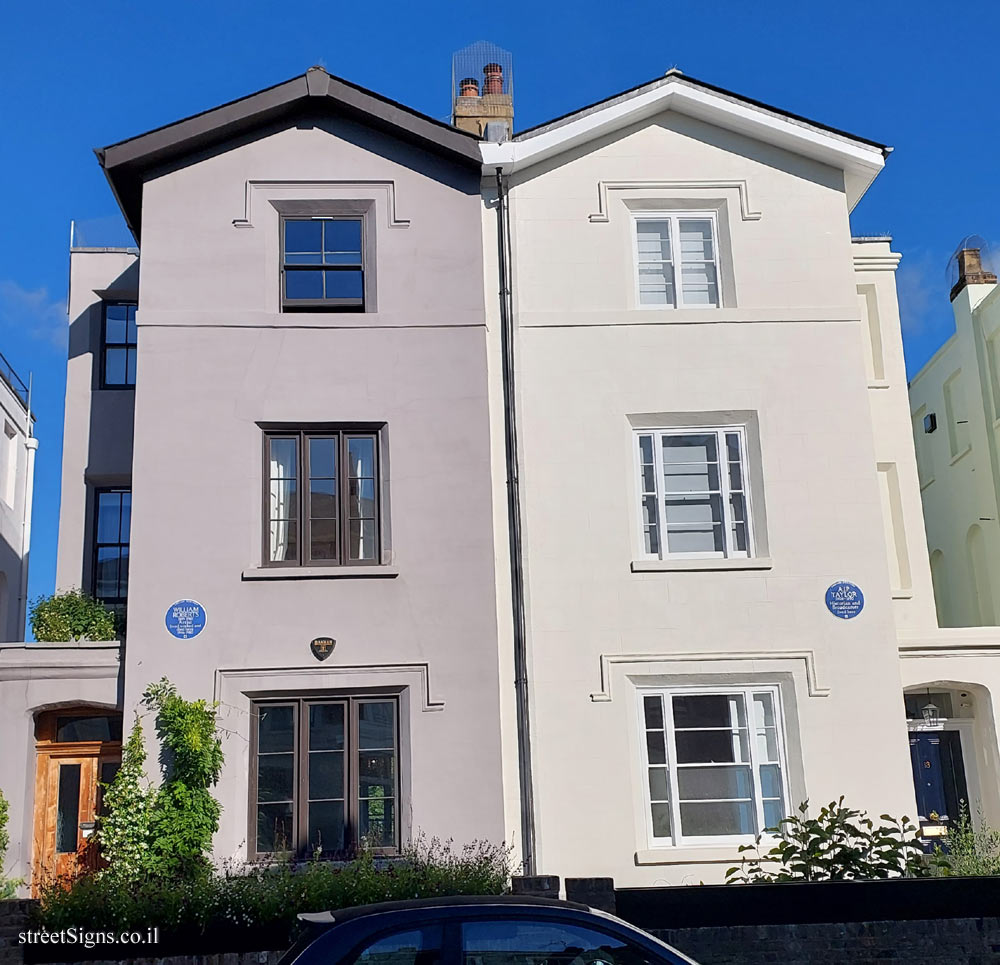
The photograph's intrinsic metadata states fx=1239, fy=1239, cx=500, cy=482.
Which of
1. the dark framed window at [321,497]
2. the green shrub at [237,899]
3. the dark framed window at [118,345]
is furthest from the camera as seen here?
the dark framed window at [118,345]

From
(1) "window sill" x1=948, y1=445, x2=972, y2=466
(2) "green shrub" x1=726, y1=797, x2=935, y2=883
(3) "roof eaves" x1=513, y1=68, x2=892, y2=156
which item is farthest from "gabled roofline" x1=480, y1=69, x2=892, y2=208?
(2) "green shrub" x1=726, y1=797, x2=935, y2=883

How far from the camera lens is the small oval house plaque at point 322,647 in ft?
50.1

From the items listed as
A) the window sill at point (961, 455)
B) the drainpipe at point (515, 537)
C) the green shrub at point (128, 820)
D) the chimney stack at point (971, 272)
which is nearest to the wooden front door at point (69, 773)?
the green shrub at point (128, 820)

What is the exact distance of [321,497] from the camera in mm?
16047

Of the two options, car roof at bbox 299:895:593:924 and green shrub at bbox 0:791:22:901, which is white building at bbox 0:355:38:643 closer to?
green shrub at bbox 0:791:22:901

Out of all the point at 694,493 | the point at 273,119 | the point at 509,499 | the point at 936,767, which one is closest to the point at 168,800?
the point at 509,499

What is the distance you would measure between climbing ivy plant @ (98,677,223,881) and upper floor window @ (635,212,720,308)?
26.9 ft

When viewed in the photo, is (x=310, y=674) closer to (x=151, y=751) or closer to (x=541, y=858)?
(x=151, y=751)

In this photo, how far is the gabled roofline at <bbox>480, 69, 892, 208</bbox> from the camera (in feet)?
56.3

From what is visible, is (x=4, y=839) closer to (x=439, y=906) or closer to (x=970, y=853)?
(x=439, y=906)

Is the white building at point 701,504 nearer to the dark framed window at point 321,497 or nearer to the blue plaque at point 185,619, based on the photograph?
the dark framed window at point 321,497

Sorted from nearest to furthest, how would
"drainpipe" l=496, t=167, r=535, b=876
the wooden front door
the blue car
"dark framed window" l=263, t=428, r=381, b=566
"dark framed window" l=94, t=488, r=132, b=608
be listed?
1. the blue car
2. "drainpipe" l=496, t=167, r=535, b=876
3. "dark framed window" l=263, t=428, r=381, b=566
4. the wooden front door
5. "dark framed window" l=94, t=488, r=132, b=608

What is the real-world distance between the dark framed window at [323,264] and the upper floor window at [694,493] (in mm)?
4427

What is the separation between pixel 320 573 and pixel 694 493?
5.06m
